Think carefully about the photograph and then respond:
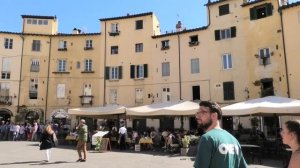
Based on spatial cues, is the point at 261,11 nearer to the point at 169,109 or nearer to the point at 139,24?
the point at 139,24

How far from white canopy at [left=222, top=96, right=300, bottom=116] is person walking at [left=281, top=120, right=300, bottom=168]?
472 inches

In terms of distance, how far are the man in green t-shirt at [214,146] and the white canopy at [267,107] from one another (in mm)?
12572

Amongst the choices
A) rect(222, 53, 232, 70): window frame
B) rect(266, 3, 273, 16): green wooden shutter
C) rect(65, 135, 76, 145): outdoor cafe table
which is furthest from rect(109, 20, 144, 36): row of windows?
rect(65, 135, 76, 145): outdoor cafe table

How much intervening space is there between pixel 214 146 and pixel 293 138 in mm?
1127

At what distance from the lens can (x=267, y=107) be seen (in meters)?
15.8

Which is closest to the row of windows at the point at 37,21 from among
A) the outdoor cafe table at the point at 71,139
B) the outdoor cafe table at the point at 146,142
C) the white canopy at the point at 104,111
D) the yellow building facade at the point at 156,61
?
the yellow building facade at the point at 156,61

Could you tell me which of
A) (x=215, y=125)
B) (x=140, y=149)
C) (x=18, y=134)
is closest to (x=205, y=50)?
(x=140, y=149)

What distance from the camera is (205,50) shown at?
34000mm

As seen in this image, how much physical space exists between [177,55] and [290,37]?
11.5m

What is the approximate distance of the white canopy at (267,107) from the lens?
15316 mm

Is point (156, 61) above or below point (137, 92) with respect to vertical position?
above

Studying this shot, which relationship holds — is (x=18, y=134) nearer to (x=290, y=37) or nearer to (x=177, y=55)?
(x=177, y=55)

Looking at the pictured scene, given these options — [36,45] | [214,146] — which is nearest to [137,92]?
[36,45]

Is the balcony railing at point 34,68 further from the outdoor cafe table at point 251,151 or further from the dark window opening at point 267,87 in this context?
the outdoor cafe table at point 251,151
